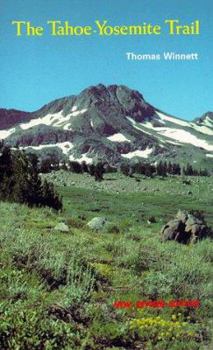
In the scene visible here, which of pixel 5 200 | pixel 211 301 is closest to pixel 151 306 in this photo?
pixel 211 301

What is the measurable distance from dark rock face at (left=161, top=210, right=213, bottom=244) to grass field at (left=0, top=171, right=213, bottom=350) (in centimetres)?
39

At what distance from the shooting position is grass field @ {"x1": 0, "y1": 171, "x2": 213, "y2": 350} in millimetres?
7289

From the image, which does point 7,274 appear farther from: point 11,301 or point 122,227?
point 122,227

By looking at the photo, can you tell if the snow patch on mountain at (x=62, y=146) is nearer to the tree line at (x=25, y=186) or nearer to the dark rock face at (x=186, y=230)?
the tree line at (x=25, y=186)

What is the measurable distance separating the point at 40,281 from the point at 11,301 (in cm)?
130

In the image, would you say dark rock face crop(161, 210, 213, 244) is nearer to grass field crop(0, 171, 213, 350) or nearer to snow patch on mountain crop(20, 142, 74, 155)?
grass field crop(0, 171, 213, 350)

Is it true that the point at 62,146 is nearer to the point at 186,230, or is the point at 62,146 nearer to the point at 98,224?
the point at 98,224

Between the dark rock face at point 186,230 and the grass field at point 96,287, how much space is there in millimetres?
395

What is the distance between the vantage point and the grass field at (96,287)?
23.9 ft

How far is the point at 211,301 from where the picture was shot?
32.8 feet

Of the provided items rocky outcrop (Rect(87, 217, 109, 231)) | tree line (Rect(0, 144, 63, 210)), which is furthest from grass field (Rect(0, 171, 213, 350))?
tree line (Rect(0, 144, 63, 210))

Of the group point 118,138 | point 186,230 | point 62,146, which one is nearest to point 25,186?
point 186,230

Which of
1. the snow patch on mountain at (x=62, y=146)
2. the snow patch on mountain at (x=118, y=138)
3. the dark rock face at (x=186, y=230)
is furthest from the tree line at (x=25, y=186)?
the snow patch on mountain at (x=118, y=138)

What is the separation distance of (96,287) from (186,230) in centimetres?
698
